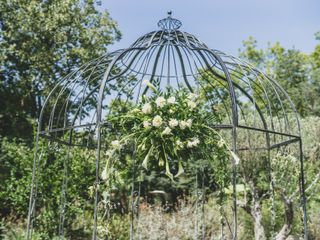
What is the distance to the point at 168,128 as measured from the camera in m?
3.15

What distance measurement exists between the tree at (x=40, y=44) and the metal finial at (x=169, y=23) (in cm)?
729

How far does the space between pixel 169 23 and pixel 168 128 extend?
1256 millimetres

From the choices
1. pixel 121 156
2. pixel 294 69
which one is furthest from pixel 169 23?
pixel 294 69

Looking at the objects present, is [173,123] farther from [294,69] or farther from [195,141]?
[294,69]

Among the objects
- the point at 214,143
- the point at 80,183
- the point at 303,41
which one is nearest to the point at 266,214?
the point at 80,183

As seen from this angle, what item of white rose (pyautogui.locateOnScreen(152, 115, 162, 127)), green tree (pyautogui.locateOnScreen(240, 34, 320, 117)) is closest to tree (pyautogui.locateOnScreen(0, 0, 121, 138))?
white rose (pyautogui.locateOnScreen(152, 115, 162, 127))

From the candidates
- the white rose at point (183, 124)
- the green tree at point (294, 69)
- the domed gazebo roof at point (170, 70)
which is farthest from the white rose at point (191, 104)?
the green tree at point (294, 69)

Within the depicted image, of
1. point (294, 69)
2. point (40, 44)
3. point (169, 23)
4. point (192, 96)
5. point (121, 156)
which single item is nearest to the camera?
point (192, 96)

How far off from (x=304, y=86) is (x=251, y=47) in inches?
186

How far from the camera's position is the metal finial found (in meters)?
3.83

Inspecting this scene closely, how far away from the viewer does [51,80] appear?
36.8 ft

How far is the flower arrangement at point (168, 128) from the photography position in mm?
3201

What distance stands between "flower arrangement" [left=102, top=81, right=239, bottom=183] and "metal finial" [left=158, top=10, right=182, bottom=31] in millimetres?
692

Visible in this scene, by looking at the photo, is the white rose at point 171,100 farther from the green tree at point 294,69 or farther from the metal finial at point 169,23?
the green tree at point 294,69
